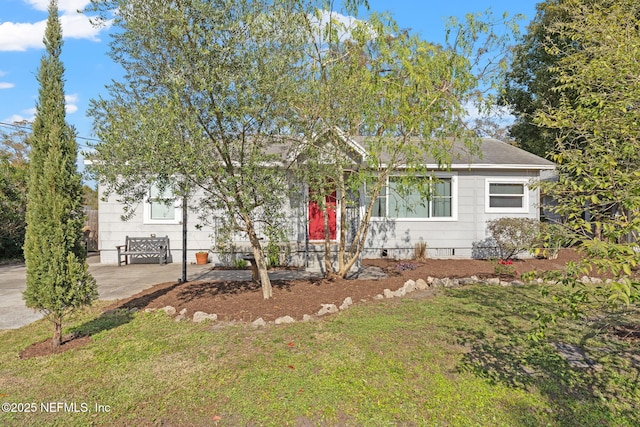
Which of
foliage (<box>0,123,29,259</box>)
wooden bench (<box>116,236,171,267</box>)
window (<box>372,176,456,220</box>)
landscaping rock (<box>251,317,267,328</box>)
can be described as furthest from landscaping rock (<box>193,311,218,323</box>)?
foliage (<box>0,123,29,259</box>)

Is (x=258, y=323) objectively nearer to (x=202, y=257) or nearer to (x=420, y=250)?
(x=202, y=257)

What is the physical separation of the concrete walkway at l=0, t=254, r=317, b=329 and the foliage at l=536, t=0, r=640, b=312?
663cm

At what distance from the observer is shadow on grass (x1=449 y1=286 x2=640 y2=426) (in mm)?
3311

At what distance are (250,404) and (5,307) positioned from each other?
20.5 feet

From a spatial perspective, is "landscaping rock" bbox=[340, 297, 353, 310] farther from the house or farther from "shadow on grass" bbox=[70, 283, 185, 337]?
the house

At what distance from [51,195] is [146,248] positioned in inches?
316

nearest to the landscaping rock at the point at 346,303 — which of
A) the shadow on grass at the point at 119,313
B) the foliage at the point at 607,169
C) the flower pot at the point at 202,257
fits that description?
the shadow on grass at the point at 119,313

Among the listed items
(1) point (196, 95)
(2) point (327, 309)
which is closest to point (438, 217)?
(2) point (327, 309)

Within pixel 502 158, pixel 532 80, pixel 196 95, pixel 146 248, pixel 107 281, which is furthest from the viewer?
pixel 532 80

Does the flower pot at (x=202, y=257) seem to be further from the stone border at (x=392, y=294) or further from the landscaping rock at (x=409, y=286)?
the landscaping rock at (x=409, y=286)

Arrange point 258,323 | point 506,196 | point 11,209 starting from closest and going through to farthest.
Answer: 1. point 258,323
2. point 506,196
3. point 11,209

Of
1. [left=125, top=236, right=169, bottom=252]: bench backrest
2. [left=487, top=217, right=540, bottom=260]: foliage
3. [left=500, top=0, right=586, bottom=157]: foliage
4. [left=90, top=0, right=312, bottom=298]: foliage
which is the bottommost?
[left=125, top=236, right=169, bottom=252]: bench backrest

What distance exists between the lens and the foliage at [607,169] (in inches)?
90.5

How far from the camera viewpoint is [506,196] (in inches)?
493
